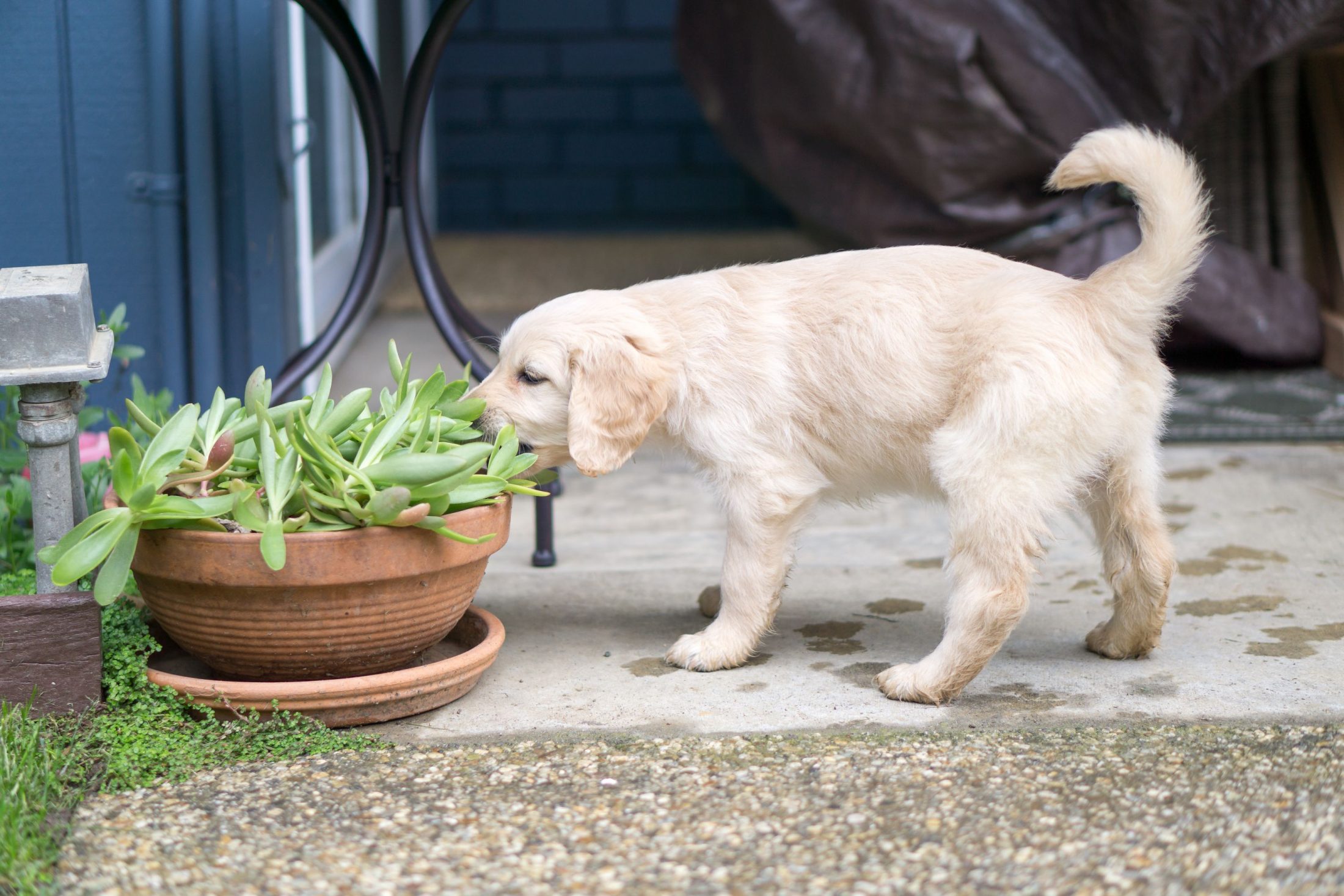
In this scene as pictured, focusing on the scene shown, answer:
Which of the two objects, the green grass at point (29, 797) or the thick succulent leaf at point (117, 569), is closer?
the green grass at point (29, 797)

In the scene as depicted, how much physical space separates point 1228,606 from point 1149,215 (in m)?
1.14

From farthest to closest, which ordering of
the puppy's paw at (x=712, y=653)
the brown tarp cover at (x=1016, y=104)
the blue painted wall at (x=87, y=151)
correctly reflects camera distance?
the brown tarp cover at (x=1016, y=104), the blue painted wall at (x=87, y=151), the puppy's paw at (x=712, y=653)

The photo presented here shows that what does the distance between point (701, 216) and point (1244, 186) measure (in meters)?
4.15

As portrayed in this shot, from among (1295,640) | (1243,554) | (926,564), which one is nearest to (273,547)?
(926,564)

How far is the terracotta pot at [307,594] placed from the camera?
2.34 metres

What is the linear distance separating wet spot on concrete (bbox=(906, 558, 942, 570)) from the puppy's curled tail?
117 centimetres

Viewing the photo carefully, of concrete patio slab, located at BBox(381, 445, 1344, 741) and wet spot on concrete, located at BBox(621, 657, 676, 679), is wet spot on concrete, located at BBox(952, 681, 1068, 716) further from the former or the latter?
wet spot on concrete, located at BBox(621, 657, 676, 679)

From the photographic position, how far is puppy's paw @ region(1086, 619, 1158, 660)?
2793mm

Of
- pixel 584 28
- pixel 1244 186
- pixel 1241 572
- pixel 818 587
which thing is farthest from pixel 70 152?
pixel 584 28

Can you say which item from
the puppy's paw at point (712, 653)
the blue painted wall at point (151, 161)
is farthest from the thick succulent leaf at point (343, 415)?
the blue painted wall at point (151, 161)

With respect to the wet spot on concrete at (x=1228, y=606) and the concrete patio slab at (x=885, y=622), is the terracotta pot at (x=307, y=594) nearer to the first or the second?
the concrete patio slab at (x=885, y=622)

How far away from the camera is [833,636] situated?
3033 mm

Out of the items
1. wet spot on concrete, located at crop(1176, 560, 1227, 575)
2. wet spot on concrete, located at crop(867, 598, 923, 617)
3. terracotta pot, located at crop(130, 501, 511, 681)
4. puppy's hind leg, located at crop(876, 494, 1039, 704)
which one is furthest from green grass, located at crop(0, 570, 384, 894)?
wet spot on concrete, located at crop(1176, 560, 1227, 575)

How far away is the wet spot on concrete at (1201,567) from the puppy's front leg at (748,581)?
1.25m
